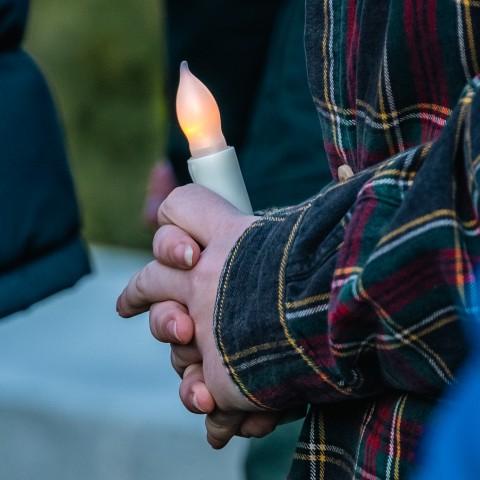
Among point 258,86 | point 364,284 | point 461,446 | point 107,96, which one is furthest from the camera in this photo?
point 107,96

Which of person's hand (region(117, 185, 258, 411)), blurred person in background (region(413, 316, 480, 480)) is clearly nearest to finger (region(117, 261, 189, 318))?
person's hand (region(117, 185, 258, 411))

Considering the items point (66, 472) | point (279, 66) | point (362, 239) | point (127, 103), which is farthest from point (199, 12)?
point (127, 103)

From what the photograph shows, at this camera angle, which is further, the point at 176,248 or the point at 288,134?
the point at 288,134

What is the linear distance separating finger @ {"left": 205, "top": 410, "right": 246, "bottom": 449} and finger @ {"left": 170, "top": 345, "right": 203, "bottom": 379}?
0.04 m

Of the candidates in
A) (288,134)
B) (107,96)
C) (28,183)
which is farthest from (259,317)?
(107,96)

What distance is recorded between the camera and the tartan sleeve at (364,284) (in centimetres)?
73

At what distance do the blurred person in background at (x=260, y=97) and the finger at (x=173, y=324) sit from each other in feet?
2.49

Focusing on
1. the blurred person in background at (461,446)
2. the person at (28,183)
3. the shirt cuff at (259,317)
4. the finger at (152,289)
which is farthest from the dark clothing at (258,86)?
the blurred person in background at (461,446)

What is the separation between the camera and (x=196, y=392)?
0.91 m

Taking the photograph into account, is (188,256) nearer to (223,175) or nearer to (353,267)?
(223,175)

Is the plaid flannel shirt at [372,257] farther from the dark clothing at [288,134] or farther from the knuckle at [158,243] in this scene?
the dark clothing at [288,134]

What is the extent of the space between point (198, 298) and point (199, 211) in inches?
2.7

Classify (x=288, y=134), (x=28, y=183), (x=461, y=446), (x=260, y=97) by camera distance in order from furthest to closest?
(x=260, y=97) → (x=288, y=134) → (x=28, y=183) → (x=461, y=446)

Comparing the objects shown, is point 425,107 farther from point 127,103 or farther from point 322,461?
point 127,103
